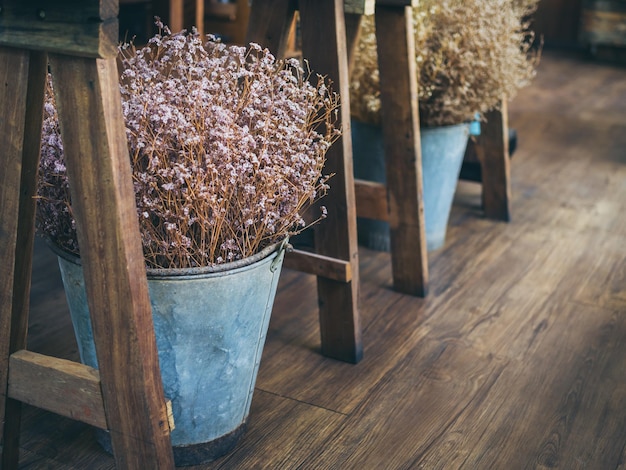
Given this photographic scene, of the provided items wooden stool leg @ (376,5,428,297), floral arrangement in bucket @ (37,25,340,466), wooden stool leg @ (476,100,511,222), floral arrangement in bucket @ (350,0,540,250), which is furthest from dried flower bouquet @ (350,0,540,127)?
floral arrangement in bucket @ (37,25,340,466)

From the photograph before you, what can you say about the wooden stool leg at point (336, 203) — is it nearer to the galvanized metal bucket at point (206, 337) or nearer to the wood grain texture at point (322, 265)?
the wood grain texture at point (322, 265)

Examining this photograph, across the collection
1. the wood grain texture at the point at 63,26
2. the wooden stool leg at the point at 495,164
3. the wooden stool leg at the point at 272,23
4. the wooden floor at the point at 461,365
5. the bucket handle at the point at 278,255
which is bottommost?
the wooden floor at the point at 461,365

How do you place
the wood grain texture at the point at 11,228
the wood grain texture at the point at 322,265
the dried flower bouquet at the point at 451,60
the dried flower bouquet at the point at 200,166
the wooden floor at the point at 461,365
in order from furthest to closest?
the dried flower bouquet at the point at 451,60
the wood grain texture at the point at 322,265
the wooden floor at the point at 461,365
the dried flower bouquet at the point at 200,166
the wood grain texture at the point at 11,228

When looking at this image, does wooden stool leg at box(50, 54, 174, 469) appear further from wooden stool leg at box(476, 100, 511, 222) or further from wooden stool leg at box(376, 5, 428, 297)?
wooden stool leg at box(476, 100, 511, 222)

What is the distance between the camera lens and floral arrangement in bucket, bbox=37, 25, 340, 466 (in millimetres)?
1538

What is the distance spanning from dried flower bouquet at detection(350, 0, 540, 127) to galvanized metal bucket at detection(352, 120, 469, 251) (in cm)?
4

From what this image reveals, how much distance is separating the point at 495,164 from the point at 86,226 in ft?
7.14


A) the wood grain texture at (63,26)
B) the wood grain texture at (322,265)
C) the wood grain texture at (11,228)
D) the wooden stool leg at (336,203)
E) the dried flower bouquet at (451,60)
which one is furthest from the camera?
the dried flower bouquet at (451,60)

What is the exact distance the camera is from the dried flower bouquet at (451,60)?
105 inches

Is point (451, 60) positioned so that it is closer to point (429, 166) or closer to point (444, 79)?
point (444, 79)

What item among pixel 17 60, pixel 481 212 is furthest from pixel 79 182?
pixel 481 212

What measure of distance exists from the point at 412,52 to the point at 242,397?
1.14 meters

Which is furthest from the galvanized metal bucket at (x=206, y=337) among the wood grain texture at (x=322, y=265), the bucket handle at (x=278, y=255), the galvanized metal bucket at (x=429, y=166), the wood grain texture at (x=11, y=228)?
the galvanized metal bucket at (x=429, y=166)

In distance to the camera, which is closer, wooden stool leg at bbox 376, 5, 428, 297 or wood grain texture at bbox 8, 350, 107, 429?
wood grain texture at bbox 8, 350, 107, 429
